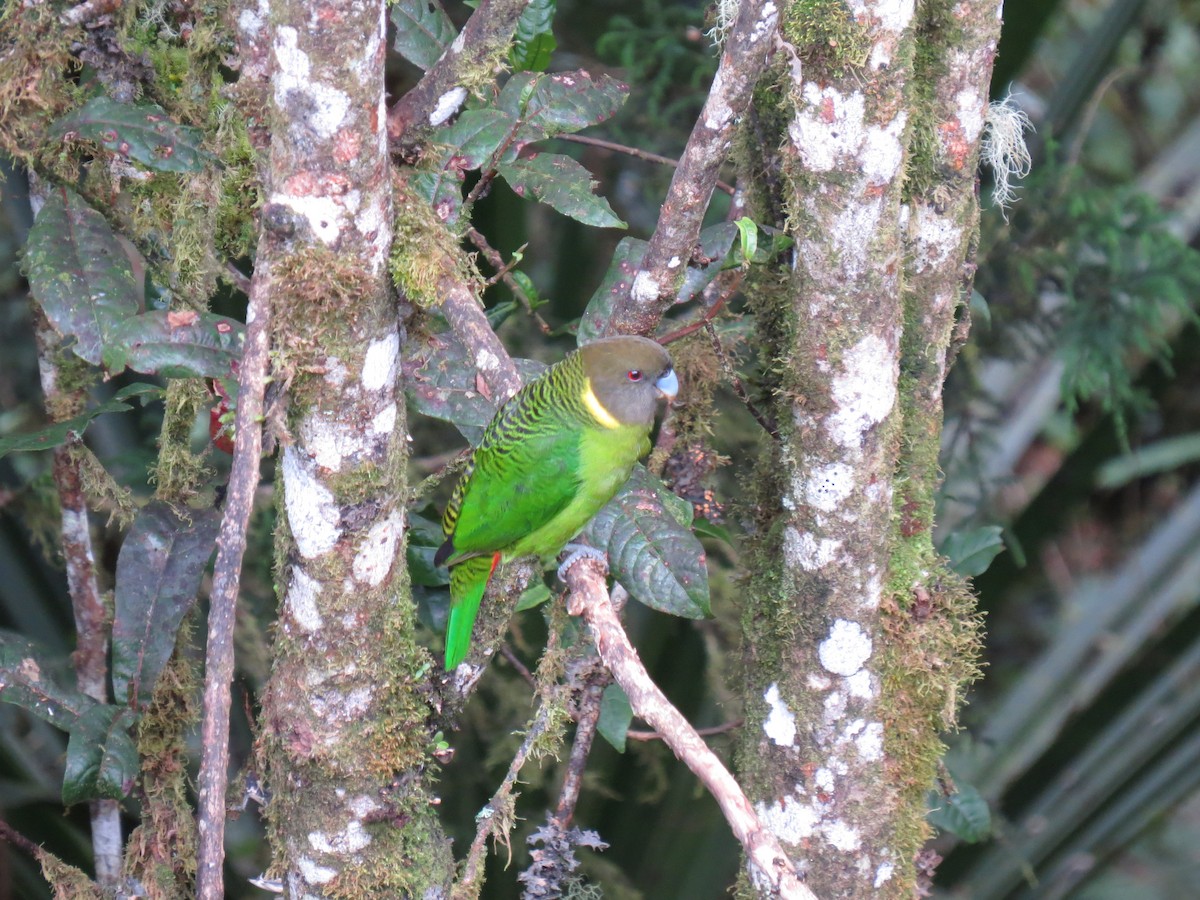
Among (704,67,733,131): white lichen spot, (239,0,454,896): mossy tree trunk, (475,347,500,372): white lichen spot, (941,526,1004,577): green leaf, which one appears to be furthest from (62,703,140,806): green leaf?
(941,526,1004,577): green leaf

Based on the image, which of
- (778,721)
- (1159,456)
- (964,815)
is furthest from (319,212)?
(1159,456)

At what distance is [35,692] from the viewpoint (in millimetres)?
2561

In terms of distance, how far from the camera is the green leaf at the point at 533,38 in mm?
2773

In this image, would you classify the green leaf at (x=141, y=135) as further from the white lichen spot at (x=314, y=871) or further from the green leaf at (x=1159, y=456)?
the green leaf at (x=1159, y=456)

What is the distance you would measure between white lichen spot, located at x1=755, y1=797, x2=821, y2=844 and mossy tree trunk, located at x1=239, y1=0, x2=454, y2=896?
0.76 meters

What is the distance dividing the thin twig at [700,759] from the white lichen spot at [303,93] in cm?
104

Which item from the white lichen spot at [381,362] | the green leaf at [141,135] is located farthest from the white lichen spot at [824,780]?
the green leaf at [141,135]

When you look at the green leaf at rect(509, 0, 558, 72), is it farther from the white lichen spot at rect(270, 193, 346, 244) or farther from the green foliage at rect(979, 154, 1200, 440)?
the green foliage at rect(979, 154, 1200, 440)

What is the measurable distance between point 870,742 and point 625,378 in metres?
1.02

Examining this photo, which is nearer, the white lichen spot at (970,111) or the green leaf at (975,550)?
the white lichen spot at (970,111)

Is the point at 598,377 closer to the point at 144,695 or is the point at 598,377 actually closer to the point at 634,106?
the point at 144,695

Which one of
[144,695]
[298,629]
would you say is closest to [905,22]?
[298,629]

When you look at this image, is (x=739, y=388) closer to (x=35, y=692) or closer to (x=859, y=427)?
(x=859, y=427)

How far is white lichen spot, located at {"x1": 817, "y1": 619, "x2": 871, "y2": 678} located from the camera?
243 cm
